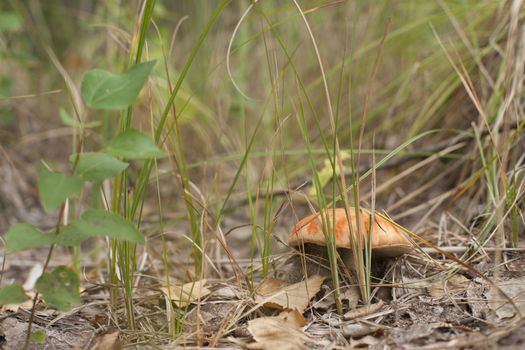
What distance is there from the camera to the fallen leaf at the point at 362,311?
1.37 meters

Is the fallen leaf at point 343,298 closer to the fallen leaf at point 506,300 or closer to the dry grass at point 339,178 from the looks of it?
the dry grass at point 339,178

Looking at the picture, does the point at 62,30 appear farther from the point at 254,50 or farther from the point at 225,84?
the point at 225,84

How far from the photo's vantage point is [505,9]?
7.48 feet

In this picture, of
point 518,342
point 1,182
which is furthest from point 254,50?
point 518,342

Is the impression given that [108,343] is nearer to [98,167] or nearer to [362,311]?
[98,167]

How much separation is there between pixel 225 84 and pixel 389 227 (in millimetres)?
2137

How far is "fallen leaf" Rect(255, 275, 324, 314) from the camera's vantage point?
1418mm

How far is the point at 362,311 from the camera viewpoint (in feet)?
4.52

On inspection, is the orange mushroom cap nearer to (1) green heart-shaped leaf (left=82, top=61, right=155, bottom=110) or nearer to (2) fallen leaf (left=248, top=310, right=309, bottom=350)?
(2) fallen leaf (left=248, top=310, right=309, bottom=350)

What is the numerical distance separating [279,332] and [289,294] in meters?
0.19

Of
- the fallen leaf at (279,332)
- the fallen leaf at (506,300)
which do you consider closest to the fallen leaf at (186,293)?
the fallen leaf at (279,332)

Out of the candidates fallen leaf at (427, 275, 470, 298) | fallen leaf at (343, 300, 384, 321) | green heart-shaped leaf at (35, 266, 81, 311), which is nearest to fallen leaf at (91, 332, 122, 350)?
green heart-shaped leaf at (35, 266, 81, 311)

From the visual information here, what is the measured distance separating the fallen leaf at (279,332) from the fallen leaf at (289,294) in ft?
0.14

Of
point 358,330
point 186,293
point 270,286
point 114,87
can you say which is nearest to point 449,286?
point 358,330
